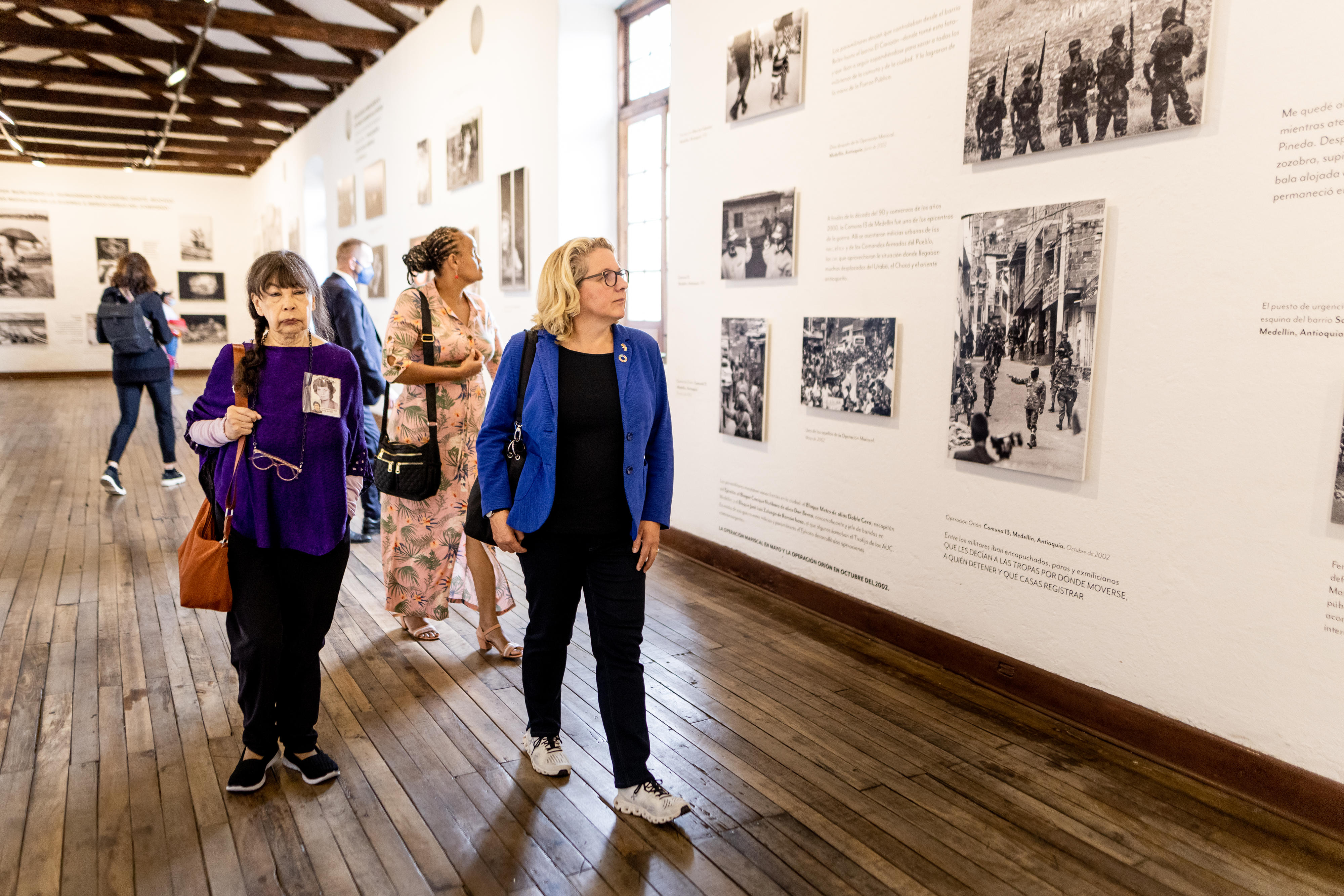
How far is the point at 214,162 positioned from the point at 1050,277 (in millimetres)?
21392

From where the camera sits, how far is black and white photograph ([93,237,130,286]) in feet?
67.1

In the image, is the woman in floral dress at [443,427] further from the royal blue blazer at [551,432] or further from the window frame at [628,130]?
the window frame at [628,130]

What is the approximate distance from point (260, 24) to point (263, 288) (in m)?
9.05

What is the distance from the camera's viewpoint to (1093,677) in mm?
3434

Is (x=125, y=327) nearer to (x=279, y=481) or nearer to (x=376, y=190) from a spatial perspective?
(x=376, y=190)

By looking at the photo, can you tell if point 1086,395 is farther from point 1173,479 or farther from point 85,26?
point 85,26

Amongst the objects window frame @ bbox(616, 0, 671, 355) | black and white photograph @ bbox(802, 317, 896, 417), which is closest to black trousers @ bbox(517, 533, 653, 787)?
black and white photograph @ bbox(802, 317, 896, 417)

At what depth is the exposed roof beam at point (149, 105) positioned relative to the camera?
47.6 feet

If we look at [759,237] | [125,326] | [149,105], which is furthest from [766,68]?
[149,105]

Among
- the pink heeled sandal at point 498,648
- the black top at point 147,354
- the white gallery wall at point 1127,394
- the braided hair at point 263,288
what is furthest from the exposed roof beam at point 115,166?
the braided hair at point 263,288

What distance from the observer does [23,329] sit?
1992 cm

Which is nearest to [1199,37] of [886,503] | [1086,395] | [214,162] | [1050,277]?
[1050,277]

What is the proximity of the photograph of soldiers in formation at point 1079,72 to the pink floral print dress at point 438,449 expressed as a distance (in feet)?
7.34

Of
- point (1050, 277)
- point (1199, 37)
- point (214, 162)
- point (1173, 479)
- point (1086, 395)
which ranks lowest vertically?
point (1173, 479)
